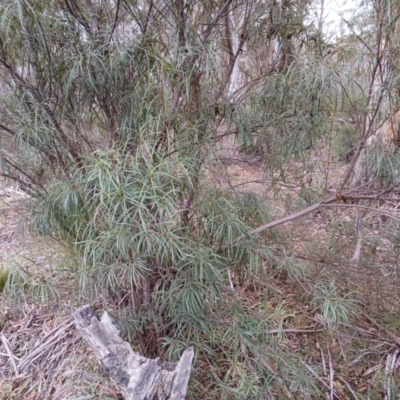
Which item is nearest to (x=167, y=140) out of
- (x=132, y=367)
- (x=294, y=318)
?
(x=132, y=367)

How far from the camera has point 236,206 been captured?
1.68 m

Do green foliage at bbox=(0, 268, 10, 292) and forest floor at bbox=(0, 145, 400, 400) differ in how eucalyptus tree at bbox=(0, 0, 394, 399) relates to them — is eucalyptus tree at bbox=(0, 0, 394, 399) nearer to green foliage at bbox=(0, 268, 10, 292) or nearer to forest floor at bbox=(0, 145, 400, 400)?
forest floor at bbox=(0, 145, 400, 400)

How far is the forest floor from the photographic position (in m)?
1.70

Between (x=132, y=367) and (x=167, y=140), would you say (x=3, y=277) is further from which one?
(x=167, y=140)

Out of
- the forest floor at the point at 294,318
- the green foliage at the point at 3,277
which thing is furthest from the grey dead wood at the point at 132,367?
the green foliage at the point at 3,277

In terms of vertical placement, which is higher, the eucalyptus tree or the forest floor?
the eucalyptus tree

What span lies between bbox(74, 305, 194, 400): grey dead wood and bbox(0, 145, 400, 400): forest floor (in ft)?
1.11

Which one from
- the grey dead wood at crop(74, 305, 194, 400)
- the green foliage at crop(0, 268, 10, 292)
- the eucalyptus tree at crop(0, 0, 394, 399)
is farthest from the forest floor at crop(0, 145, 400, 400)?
the grey dead wood at crop(74, 305, 194, 400)

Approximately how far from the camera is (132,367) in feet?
4.28

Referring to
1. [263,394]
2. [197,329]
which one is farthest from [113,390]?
[263,394]

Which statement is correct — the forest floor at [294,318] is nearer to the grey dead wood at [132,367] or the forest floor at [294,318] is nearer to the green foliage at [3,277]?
the green foliage at [3,277]

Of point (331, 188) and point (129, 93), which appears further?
point (331, 188)

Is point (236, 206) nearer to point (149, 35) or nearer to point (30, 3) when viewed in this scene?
point (149, 35)

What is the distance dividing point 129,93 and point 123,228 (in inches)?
23.1
